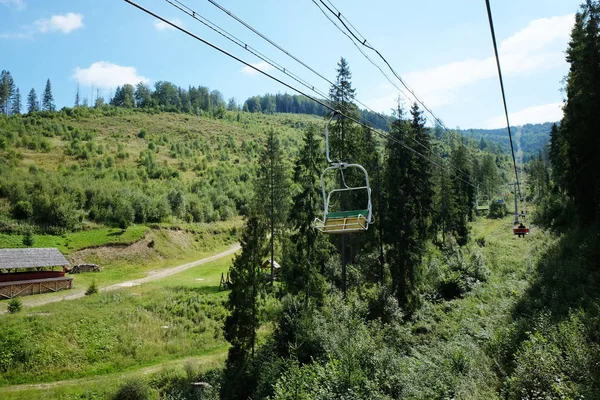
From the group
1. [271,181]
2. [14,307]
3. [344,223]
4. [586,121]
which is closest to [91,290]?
[14,307]

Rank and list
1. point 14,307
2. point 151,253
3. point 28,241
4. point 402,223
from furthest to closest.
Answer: point 151,253 < point 28,241 < point 402,223 < point 14,307

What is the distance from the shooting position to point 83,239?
146 feet

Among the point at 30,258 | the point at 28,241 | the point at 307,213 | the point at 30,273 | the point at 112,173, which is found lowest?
the point at 30,273

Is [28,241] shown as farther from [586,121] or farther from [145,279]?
[586,121]

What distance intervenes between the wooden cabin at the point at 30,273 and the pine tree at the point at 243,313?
20.1 meters

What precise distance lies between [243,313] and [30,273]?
884 inches

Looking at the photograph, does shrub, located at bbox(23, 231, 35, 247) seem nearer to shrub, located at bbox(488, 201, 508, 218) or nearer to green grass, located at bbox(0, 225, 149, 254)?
green grass, located at bbox(0, 225, 149, 254)

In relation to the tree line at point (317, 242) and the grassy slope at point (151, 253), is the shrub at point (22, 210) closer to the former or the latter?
the grassy slope at point (151, 253)

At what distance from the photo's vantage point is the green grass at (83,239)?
40.8m

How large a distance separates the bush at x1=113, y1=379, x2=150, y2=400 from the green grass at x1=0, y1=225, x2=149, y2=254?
26087 mm

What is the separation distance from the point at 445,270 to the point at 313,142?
17.2 meters

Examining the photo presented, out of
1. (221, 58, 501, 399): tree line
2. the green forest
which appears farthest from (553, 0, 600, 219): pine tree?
(221, 58, 501, 399): tree line

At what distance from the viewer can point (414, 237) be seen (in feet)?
96.4

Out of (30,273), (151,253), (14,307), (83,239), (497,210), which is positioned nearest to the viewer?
(14,307)
